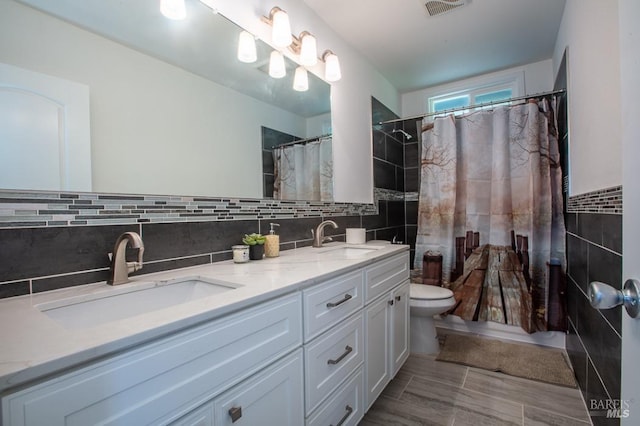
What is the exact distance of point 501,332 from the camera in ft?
7.85

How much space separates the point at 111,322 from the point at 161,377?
0.16 m

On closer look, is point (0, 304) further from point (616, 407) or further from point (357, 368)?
point (616, 407)

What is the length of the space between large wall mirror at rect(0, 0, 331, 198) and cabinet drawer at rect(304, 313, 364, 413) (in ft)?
2.49

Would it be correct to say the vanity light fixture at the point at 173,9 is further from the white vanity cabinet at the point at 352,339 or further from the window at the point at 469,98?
the window at the point at 469,98

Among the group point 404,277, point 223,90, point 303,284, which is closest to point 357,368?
point 303,284

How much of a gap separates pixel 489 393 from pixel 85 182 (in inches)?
87.1

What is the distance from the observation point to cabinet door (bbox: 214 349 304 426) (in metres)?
0.73

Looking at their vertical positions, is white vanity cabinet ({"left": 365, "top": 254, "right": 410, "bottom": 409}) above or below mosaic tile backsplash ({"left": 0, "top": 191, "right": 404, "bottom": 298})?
below

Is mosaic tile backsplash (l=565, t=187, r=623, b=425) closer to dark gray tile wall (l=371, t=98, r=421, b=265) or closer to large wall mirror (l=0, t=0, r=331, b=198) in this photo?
dark gray tile wall (l=371, t=98, r=421, b=265)

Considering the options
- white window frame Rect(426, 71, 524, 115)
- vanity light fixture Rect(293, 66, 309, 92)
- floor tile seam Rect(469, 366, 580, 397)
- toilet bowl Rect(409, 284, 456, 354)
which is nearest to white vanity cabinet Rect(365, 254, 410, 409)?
toilet bowl Rect(409, 284, 456, 354)

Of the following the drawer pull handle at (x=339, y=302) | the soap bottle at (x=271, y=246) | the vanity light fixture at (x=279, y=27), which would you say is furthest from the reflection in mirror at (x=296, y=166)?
the drawer pull handle at (x=339, y=302)

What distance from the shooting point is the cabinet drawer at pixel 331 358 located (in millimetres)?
1007

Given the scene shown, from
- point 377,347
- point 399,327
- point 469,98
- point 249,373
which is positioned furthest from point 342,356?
point 469,98

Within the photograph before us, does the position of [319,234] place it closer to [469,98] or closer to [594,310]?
[594,310]
